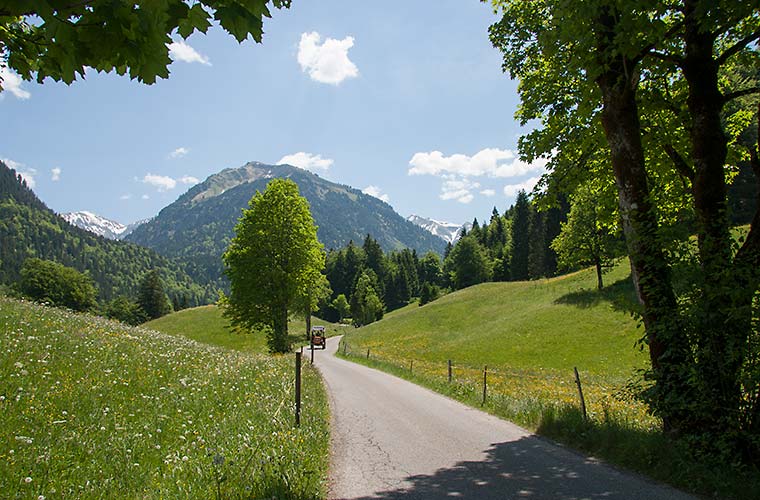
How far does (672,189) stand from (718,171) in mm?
3779

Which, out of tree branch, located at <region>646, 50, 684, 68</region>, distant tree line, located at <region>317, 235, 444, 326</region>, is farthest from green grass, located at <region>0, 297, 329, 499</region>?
distant tree line, located at <region>317, 235, 444, 326</region>

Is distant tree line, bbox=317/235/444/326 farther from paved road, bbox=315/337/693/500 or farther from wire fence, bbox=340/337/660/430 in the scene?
paved road, bbox=315/337/693/500

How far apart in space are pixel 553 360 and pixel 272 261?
75.1 ft

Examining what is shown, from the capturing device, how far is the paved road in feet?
22.4

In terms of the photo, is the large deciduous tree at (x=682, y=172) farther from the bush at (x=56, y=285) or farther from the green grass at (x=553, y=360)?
the bush at (x=56, y=285)

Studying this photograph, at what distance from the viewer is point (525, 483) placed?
724 centimetres

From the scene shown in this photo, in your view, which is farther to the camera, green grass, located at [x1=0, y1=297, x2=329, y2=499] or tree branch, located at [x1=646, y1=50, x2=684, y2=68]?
tree branch, located at [x1=646, y1=50, x2=684, y2=68]

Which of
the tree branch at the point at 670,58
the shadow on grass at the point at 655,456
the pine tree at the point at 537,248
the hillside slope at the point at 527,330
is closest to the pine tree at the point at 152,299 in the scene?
the hillside slope at the point at 527,330

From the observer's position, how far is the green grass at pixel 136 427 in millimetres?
5328

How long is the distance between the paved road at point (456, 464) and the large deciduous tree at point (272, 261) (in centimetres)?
1932

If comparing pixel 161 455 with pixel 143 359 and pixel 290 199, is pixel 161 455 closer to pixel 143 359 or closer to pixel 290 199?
pixel 143 359

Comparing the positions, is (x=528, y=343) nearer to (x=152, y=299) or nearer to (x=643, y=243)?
(x=643, y=243)

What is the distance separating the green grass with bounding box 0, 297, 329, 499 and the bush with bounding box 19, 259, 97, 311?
94231 mm

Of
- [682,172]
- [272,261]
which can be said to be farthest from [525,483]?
[272,261]
